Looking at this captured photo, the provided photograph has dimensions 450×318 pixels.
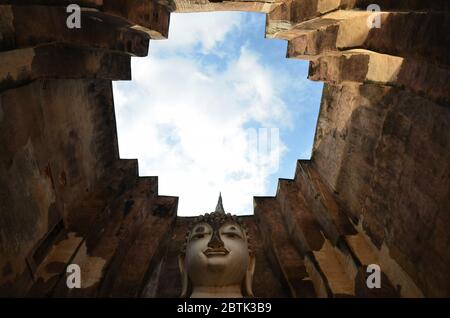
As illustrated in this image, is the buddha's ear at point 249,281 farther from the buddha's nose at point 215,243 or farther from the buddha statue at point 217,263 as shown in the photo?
the buddha's nose at point 215,243

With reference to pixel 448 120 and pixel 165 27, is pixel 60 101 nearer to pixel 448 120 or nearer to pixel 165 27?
pixel 165 27

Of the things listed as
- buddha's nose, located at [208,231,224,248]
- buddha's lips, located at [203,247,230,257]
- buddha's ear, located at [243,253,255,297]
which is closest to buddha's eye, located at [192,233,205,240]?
buddha's nose, located at [208,231,224,248]

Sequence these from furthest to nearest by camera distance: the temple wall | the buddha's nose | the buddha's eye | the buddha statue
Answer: the buddha's eye → the buddha's nose → the buddha statue → the temple wall

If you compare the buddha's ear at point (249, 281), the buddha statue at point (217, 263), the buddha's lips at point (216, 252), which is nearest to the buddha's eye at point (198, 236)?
the buddha statue at point (217, 263)

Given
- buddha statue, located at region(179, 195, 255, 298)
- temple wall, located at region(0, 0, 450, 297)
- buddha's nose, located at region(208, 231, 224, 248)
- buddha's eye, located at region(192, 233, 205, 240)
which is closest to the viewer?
temple wall, located at region(0, 0, 450, 297)

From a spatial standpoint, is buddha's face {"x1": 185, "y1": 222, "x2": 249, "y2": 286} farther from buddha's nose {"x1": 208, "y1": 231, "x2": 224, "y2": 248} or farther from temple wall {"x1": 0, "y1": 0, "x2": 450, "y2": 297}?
temple wall {"x1": 0, "y1": 0, "x2": 450, "y2": 297}

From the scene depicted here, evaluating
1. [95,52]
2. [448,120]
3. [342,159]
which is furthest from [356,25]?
[95,52]

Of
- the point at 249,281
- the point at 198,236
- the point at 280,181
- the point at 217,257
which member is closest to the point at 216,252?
the point at 217,257

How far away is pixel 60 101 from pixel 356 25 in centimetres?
510

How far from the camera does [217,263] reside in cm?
466

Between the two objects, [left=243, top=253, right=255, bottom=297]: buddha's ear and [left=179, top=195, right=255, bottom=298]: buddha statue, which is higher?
[left=179, top=195, right=255, bottom=298]: buddha statue

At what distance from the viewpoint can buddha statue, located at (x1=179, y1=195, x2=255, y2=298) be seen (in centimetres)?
465

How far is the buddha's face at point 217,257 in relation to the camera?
15.3 ft

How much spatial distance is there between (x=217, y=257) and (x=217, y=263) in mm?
88
